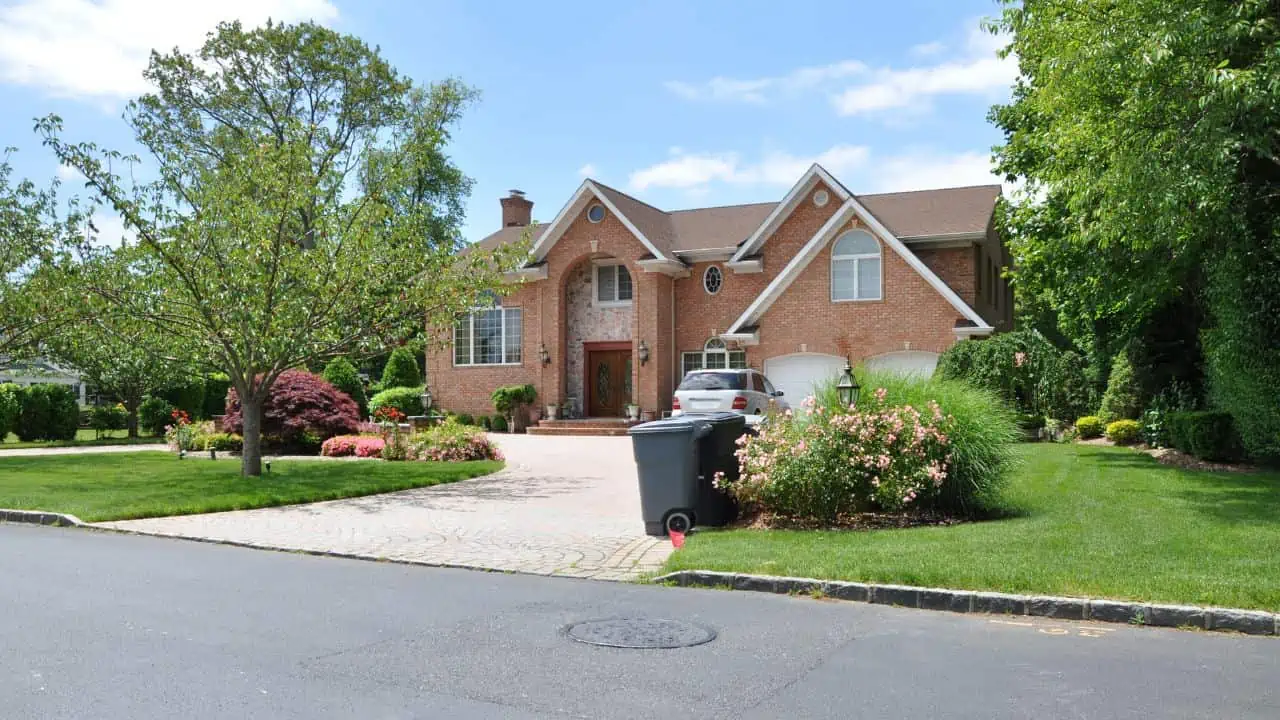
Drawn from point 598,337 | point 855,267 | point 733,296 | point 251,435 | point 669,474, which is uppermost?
point 855,267

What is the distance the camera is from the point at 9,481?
15266 millimetres

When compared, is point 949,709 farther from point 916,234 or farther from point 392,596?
point 916,234

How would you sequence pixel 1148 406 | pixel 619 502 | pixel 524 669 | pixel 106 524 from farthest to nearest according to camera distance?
1. pixel 1148 406
2. pixel 619 502
3. pixel 106 524
4. pixel 524 669

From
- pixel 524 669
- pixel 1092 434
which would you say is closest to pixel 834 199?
pixel 1092 434

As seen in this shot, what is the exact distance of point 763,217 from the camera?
32312mm

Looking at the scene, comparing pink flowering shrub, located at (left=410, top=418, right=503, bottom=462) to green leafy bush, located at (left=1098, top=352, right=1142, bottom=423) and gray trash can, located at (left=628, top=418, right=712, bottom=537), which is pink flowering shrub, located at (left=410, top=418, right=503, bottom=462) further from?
green leafy bush, located at (left=1098, top=352, right=1142, bottom=423)

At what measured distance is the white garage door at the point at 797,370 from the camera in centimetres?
2692

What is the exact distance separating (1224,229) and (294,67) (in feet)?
109

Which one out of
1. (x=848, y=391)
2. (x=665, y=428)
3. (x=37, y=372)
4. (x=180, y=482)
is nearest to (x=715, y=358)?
(x=180, y=482)

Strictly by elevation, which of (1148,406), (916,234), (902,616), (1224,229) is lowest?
(902,616)

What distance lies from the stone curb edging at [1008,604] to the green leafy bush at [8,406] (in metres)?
26.1

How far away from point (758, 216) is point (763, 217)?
218 mm

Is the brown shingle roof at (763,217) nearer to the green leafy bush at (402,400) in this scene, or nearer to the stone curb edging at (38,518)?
the green leafy bush at (402,400)

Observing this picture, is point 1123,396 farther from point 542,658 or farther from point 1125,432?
point 542,658
